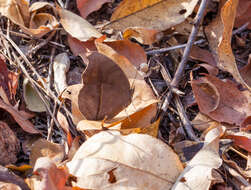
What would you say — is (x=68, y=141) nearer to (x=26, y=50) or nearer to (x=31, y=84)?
(x=31, y=84)

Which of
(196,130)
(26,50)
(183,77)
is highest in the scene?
(26,50)

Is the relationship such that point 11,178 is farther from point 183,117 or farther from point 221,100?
point 221,100

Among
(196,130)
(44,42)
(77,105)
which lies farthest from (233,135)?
(44,42)

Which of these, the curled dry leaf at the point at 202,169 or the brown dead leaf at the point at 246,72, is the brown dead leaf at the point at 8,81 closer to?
the curled dry leaf at the point at 202,169

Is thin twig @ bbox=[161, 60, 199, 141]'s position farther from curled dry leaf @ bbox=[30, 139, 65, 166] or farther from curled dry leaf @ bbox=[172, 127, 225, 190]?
curled dry leaf @ bbox=[30, 139, 65, 166]

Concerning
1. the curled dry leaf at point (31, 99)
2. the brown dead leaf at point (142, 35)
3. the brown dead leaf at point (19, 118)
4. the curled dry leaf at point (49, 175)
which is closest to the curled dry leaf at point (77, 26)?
the brown dead leaf at point (142, 35)

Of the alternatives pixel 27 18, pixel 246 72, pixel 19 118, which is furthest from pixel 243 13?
pixel 19 118

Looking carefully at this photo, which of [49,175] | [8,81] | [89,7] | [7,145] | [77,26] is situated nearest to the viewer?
[49,175]

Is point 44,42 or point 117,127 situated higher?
point 44,42
